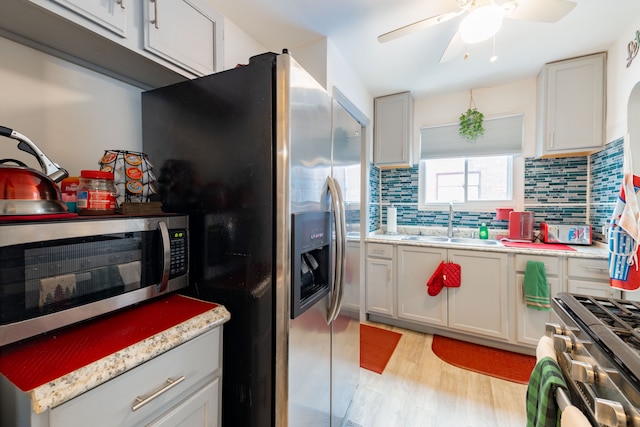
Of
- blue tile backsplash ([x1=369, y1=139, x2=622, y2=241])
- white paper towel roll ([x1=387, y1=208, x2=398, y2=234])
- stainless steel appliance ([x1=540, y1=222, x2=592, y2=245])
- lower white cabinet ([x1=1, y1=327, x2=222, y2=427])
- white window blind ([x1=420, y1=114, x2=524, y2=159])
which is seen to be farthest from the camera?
white paper towel roll ([x1=387, y1=208, x2=398, y2=234])

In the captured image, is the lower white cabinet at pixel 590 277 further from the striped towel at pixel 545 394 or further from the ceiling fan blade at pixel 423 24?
the ceiling fan blade at pixel 423 24

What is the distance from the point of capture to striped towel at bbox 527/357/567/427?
2.08ft

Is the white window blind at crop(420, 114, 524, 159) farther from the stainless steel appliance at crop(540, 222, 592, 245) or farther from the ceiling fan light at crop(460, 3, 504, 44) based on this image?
the ceiling fan light at crop(460, 3, 504, 44)

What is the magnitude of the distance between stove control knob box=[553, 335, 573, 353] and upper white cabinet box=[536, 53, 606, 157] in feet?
7.63

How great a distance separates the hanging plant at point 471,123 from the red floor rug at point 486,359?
6.94 ft

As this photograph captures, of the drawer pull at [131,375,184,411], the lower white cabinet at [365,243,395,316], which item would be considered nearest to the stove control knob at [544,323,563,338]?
the drawer pull at [131,375,184,411]

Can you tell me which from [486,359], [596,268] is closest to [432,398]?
[486,359]

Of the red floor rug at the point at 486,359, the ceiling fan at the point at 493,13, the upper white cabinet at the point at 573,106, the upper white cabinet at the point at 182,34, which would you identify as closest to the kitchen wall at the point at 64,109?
the upper white cabinet at the point at 182,34

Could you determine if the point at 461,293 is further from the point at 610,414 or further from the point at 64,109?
the point at 64,109

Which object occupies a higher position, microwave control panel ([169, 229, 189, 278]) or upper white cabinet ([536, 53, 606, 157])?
upper white cabinet ([536, 53, 606, 157])

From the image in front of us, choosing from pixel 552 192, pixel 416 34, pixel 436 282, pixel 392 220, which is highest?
pixel 416 34

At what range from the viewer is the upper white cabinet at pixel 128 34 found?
867 millimetres

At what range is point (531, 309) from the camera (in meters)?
2.13

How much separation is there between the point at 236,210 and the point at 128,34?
0.80m
